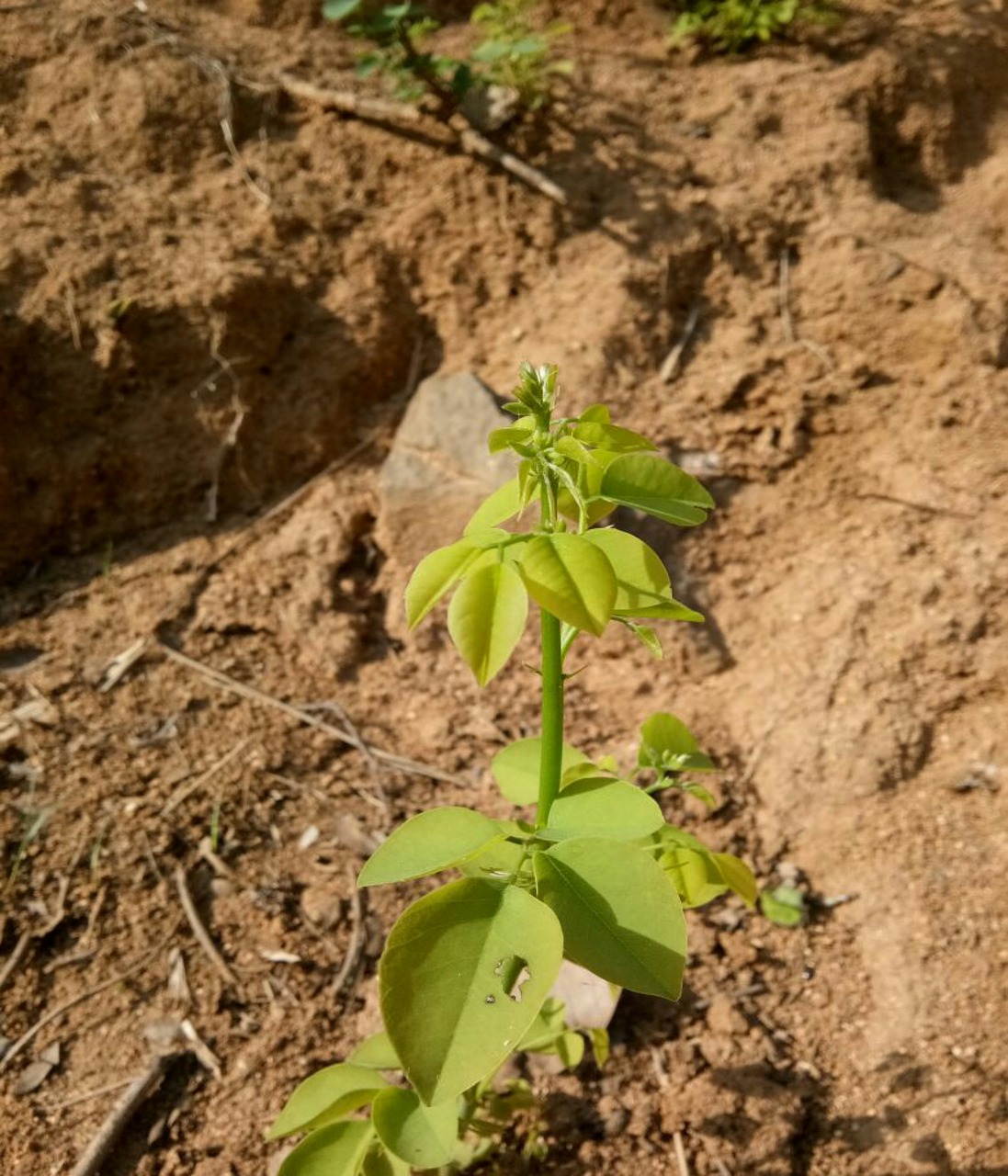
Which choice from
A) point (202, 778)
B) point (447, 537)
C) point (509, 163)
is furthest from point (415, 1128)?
point (509, 163)

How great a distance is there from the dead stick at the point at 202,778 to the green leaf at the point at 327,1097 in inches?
35.9

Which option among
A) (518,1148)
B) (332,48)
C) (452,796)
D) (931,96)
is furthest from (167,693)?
(931,96)

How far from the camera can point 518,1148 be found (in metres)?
1.82

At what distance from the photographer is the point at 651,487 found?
1.26 metres

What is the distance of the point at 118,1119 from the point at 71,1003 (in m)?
0.27

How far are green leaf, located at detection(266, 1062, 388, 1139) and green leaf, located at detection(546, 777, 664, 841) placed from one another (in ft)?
1.96

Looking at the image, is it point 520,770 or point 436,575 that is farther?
point 520,770

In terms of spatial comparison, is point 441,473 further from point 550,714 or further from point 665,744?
point 550,714

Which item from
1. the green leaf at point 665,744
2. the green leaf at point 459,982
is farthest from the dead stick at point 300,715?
the green leaf at point 459,982

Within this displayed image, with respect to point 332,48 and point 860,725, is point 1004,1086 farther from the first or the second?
point 332,48

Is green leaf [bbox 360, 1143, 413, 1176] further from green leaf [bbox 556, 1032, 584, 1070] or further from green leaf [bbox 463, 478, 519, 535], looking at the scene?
green leaf [bbox 463, 478, 519, 535]

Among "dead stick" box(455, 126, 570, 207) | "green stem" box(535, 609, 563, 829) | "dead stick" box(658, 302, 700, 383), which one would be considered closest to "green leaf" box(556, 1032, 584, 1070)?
"green stem" box(535, 609, 563, 829)

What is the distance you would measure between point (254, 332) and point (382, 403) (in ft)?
1.51

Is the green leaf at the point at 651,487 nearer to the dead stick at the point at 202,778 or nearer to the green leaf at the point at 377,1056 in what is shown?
the green leaf at the point at 377,1056
